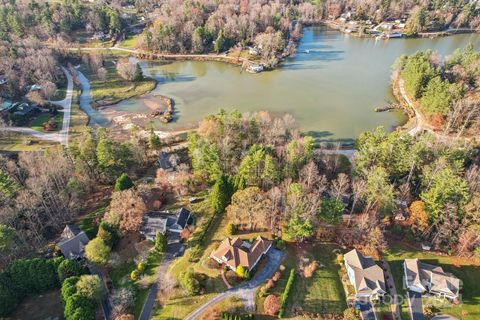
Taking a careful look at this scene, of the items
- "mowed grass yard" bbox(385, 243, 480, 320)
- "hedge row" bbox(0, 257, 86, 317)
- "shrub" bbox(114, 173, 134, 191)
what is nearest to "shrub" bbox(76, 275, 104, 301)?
"hedge row" bbox(0, 257, 86, 317)

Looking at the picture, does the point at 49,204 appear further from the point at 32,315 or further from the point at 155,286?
the point at 155,286

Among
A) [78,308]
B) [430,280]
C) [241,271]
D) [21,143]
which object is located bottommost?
[78,308]

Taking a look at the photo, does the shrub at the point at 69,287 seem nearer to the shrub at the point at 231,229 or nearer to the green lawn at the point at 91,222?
the green lawn at the point at 91,222

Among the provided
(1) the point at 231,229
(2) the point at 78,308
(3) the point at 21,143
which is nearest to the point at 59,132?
(3) the point at 21,143

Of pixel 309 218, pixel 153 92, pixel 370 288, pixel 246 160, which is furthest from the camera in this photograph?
pixel 153 92

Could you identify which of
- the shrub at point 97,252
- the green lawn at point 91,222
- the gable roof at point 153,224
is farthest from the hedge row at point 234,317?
the green lawn at point 91,222

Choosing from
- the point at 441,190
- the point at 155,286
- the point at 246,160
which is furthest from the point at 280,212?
the point at 441,190

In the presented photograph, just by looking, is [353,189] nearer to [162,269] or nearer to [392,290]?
[392,290]

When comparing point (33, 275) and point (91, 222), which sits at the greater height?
point (33, 275)
